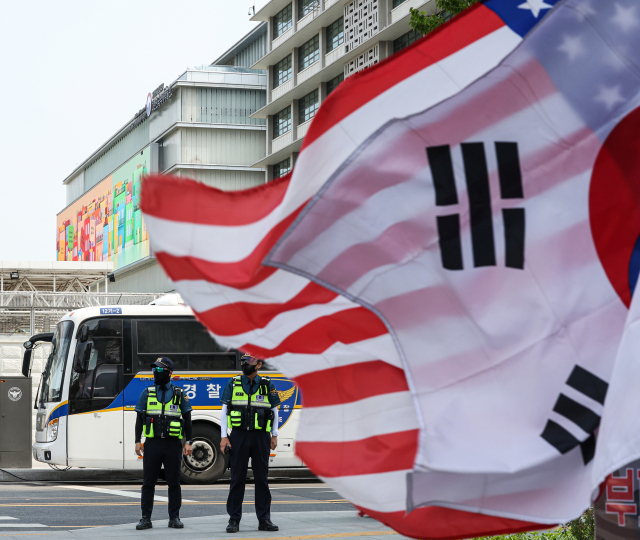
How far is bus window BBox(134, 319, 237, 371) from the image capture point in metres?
18.8

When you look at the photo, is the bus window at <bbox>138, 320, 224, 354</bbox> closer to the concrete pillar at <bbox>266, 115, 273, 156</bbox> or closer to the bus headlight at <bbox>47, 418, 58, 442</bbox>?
the bus headlight at <bbox>47, 418, 58, 442</bbox>

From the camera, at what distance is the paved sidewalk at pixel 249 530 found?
10164mm

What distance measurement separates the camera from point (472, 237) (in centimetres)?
306

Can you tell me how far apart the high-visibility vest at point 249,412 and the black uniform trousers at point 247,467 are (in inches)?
2.7

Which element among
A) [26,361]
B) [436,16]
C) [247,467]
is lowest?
[247,467]

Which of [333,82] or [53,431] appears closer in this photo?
[53,431]

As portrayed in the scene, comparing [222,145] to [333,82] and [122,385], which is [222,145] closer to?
[333,82]

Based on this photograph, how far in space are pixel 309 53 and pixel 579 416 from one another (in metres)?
44.9

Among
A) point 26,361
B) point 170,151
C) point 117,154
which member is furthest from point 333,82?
point 26,361

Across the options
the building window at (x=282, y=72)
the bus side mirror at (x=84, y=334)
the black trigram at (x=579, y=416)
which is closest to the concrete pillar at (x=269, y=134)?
the building window at (x=282, y=72)

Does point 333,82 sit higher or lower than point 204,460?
higher

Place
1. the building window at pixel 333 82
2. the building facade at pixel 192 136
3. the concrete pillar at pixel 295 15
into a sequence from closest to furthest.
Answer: the building window at pixel 333 82 < the concrete pillar at pixel 295 15 < the building facade at pixel 192 136

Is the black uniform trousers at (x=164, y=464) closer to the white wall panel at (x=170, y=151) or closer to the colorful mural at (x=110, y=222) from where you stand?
the colorful mural at (x=110, y=222)

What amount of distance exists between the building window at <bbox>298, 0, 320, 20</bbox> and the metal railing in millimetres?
18589
